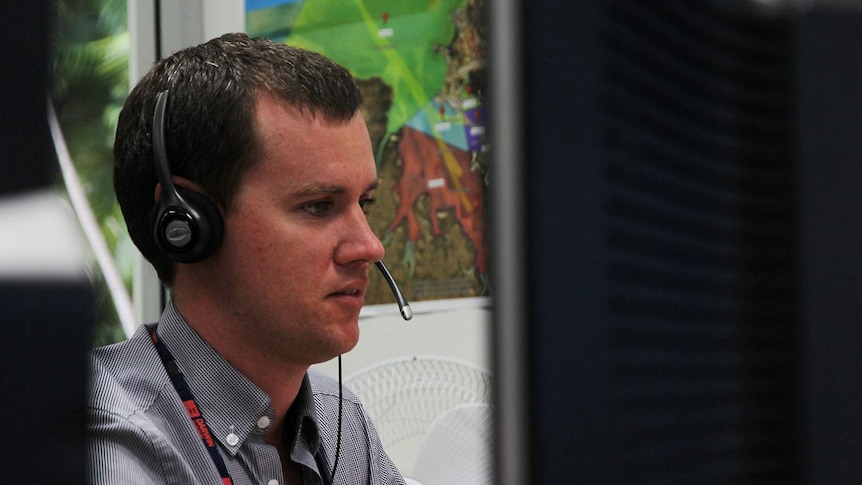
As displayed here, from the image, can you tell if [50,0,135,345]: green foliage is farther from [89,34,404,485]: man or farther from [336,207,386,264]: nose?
[336,207,386,264]: nose

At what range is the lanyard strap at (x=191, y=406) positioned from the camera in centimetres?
104

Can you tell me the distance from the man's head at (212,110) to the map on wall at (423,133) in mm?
610

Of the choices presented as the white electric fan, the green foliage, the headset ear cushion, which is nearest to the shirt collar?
the headset ear cushion

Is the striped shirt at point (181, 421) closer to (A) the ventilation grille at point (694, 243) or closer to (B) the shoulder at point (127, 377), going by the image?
(B) the shoulder at point (127, 377)

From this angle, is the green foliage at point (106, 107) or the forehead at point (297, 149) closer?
the forehead at point (297, 149)

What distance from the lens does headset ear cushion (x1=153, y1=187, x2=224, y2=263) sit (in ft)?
3.40

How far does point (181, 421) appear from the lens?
104 centimetres

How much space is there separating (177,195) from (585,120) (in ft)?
2.42

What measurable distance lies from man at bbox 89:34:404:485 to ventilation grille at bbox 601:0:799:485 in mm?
670

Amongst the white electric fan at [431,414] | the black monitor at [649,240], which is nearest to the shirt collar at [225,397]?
the white electric fan at [431,414]

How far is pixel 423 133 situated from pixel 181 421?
87 centimetres

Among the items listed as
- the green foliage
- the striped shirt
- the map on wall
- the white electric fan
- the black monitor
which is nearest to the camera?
the black monitor

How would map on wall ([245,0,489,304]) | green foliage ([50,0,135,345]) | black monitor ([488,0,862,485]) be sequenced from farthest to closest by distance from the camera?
1. map on wall ([245,0,489,304])
2. green foliage ([50,0,135,345])
3. black monitor ([488,0,862,485])

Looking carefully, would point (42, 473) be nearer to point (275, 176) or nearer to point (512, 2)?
point (512, 2)
